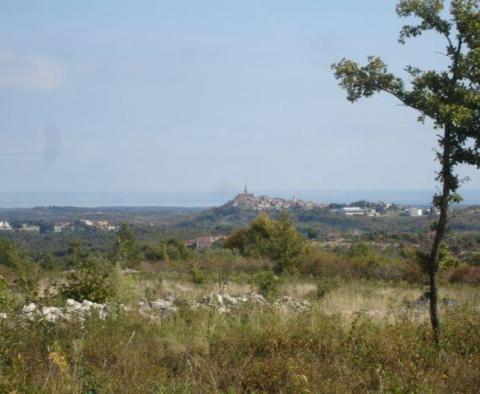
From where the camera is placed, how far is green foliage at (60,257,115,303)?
11.3 metres

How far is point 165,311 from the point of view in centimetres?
949

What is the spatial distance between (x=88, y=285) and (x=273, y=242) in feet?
68.5

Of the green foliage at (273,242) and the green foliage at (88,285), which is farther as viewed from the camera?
the green foliage at (273,242)

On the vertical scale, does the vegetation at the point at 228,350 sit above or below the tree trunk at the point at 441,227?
below

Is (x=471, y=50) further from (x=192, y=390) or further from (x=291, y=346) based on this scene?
(x=192, y=390)

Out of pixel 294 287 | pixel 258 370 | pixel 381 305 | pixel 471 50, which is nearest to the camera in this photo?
pixel 258 370

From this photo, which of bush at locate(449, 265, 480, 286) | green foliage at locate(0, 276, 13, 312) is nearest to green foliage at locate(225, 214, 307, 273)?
bush at locate(449, 265, 480, 286)

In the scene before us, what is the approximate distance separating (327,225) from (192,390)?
74.8 meters

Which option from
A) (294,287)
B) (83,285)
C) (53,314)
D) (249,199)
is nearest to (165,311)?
(53,314)

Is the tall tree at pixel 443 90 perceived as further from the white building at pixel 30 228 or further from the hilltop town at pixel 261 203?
the hilltop town at pixel 261 203

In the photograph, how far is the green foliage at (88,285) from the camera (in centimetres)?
1130

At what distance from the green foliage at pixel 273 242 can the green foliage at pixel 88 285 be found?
14.8 meters

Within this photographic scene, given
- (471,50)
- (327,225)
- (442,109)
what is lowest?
(327,225)

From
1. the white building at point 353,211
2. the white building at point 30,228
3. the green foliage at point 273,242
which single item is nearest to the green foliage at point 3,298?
the green foliage at point 273,242
